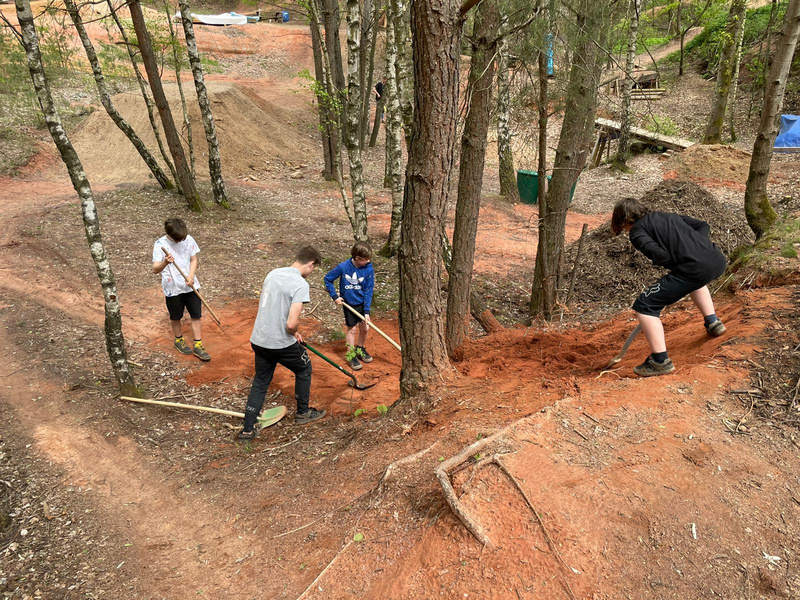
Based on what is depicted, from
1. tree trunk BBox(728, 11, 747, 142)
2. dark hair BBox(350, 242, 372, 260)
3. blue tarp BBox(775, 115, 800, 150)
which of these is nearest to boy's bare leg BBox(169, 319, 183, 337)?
dark hair BBox(350, 242, 372, 260)

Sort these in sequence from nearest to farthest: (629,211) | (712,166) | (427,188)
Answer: (427,188) → (629,211) → (712,166)

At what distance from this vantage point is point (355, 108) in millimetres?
8172

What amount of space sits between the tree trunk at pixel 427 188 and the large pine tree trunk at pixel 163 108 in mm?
8884

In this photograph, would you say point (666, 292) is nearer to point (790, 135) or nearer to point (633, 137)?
point (790, 135)

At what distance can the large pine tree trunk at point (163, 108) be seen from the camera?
32.5 feet

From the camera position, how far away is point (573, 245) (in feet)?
33.6

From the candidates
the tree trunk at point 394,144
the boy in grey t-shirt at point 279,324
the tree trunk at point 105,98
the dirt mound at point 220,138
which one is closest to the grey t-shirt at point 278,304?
the boy in grey t-shirt at point 279,324

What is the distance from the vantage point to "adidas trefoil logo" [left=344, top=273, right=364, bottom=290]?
233 inches

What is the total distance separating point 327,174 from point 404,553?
47.0 ft

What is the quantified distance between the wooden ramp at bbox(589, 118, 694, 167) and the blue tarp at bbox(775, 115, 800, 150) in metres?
2.99

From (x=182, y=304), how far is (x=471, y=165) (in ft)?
12.9

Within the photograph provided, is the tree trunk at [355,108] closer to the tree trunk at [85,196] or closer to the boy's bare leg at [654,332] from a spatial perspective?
the tree trunk at [85,196]

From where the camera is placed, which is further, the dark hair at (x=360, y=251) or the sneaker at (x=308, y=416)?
the dark hair at (x=360, y=251)

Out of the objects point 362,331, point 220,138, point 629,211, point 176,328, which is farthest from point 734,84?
point 176,328
